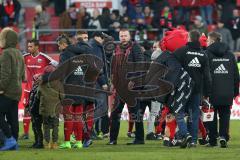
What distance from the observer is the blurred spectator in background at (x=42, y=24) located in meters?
35.9

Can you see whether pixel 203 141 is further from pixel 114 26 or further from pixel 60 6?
pixel 60 6

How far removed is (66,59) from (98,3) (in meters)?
17.8

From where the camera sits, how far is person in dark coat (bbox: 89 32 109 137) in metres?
22.4

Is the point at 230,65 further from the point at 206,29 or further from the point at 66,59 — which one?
the point at 206,29

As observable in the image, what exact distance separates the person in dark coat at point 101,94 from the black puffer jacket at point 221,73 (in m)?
2.79

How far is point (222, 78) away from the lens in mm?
20531

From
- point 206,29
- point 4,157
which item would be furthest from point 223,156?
point 206,29

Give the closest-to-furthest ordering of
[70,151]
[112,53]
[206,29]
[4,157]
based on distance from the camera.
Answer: [4,157] → [70,151] → [112,53] → [206,29]

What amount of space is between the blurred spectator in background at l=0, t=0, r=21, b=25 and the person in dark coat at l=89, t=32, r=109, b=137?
1266 centimetres

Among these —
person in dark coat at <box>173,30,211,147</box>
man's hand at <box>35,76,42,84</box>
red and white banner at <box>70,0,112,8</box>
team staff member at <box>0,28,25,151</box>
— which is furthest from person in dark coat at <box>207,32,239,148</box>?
red and white banner at <box>70,0,112,8</box>

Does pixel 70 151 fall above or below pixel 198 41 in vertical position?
below

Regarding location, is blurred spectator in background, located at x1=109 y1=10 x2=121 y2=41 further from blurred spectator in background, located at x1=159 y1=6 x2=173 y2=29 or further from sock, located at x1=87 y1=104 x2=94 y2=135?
sock, located at x1=87 y1=104 x2=94 y2=135

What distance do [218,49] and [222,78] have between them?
1.93ft

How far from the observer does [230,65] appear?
67.4 ft
